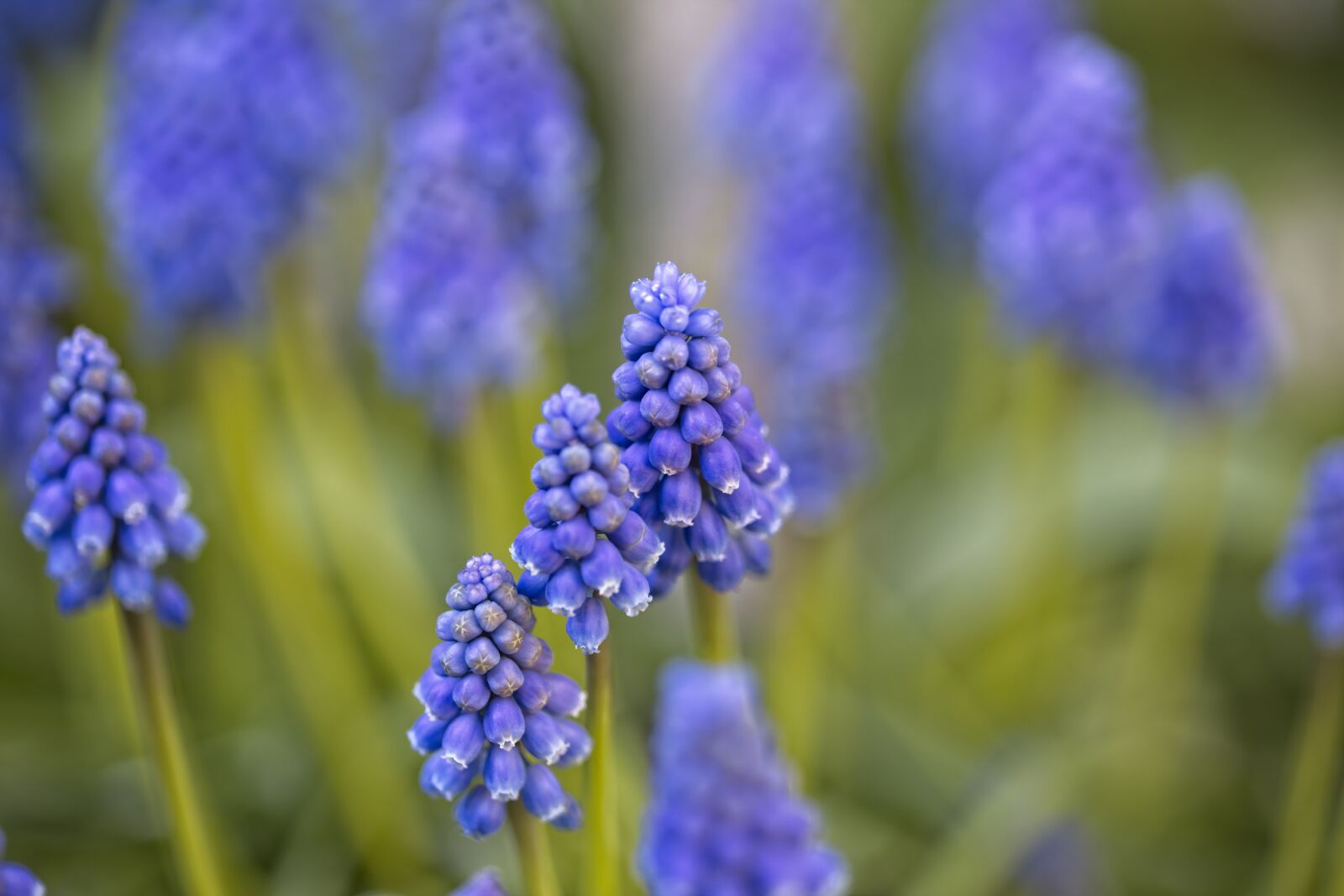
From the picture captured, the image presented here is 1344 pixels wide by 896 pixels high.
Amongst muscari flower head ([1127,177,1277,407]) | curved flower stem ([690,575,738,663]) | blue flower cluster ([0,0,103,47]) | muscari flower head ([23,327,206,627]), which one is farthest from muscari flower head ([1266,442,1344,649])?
blue flower cluster ([0,0,103,47])

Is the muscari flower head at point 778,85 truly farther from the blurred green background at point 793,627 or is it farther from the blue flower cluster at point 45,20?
the blue flower cluster at point 45,20

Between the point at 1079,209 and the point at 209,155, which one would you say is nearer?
the point at 209,155

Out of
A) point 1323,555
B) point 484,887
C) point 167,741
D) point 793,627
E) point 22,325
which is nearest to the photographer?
point 484,887

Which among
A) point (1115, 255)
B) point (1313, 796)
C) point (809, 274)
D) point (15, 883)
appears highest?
point (809, 274)

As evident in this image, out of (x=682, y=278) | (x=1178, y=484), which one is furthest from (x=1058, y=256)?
(x=682, y=278)

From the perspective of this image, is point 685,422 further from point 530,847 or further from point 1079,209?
point 1079,209

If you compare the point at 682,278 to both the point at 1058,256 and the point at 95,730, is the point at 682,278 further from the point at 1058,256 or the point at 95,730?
the point at 95,730

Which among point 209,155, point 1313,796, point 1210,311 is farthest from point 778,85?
point 1313,796
